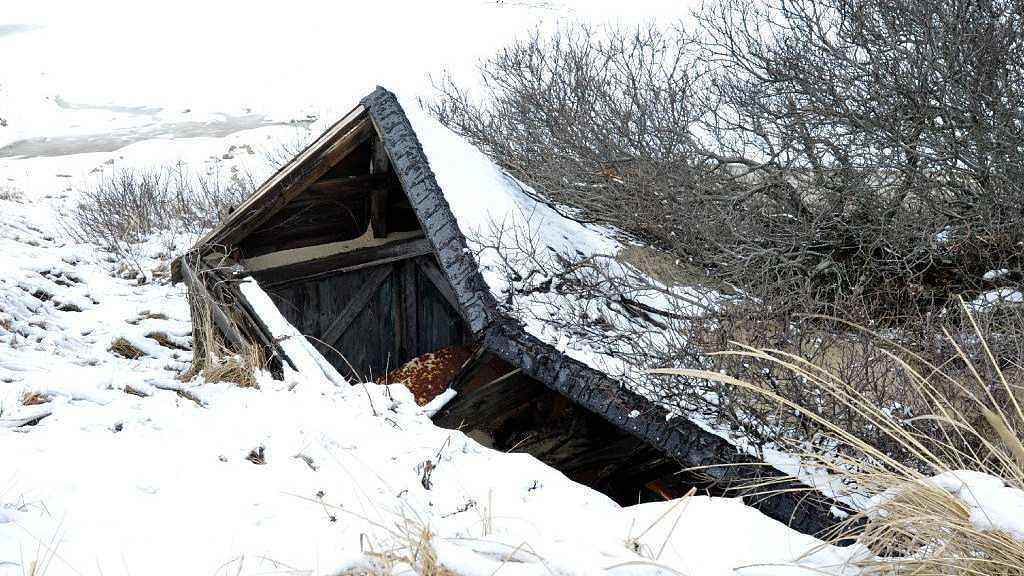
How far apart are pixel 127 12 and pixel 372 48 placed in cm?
1611

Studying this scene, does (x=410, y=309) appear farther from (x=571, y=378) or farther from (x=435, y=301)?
(x=571, y=378)

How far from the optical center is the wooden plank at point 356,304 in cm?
734

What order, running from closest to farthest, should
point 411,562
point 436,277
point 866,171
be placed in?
point 411,562, point 866,171, point 436,277

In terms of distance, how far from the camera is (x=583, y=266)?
15.2 ft

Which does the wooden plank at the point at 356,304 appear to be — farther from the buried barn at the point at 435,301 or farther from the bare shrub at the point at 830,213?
the bare shrub at the point at 830,213

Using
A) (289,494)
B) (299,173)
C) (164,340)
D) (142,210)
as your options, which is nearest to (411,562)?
(289,494)

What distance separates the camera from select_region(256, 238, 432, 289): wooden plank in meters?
6.74

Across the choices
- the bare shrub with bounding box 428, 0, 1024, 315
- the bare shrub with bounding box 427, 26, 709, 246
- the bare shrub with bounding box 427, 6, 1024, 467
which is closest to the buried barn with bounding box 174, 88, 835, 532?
the bare shrub with bounding box 427, 6, 1024, 467

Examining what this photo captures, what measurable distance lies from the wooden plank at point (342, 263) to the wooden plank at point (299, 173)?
78cm

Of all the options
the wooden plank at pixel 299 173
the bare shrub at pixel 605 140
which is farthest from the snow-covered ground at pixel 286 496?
the bare shrub at pixel 605 140

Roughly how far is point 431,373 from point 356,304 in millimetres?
1455

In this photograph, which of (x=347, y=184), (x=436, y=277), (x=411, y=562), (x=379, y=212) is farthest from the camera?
(x=436, y=277)

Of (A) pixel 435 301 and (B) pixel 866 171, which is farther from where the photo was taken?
(A) pixel 435 301

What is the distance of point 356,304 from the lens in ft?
24.2
